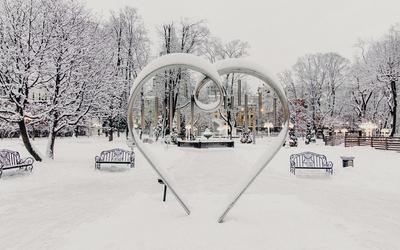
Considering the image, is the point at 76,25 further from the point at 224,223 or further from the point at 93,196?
the point at 224,223

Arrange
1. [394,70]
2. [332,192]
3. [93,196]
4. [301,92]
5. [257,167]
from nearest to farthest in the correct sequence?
[257,167], [93,196], [332,192], [394,70], [301,92]

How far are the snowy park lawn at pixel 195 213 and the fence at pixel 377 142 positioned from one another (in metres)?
13.4

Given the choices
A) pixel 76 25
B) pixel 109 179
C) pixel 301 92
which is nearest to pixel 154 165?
pixel 109 179

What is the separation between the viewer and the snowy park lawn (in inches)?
241

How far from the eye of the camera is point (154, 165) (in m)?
7.16

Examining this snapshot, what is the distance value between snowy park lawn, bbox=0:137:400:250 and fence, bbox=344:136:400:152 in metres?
13.4

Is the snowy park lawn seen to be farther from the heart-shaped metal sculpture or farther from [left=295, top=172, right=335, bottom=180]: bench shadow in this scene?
the heart-shaped metal sculpture

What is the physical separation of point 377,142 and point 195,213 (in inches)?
1048

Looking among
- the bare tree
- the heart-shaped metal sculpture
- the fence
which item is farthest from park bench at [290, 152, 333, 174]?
the bare tree

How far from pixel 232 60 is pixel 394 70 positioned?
35588 millimetres

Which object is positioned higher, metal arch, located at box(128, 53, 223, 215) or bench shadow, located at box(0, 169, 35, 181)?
metal arch, located at box(128, 53, 223, 215)

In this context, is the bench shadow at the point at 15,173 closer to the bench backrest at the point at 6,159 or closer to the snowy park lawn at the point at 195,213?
the snowy park lawn at the point at 195,213

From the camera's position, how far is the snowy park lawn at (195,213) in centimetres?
611

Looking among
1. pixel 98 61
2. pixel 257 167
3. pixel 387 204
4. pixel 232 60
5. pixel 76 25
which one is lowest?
pixel 387 204
